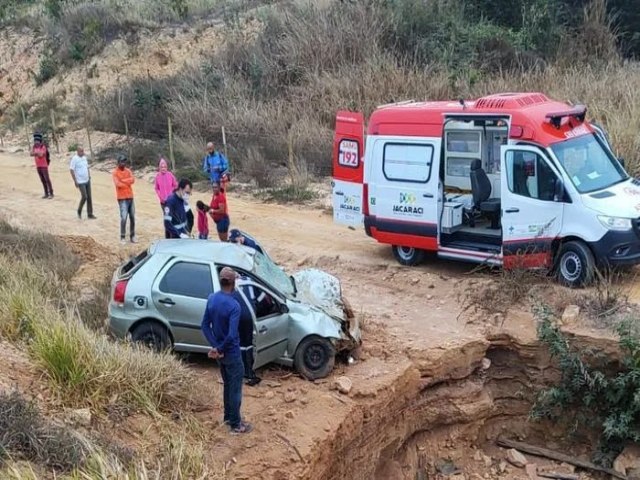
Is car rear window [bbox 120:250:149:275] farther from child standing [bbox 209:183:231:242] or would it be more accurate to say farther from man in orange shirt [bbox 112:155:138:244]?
man in orange shirt [bbox 112:155:138:244]

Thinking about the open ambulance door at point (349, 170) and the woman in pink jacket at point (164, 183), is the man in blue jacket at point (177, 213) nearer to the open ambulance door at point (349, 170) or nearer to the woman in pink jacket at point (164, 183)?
the woman in pink jacket at point (164, 183)

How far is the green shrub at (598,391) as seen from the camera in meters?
9.03

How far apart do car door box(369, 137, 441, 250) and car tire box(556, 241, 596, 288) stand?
2.01 m

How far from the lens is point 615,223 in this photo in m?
10.1

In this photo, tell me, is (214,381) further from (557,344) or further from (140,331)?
(557,344)

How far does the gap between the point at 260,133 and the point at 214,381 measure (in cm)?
1342

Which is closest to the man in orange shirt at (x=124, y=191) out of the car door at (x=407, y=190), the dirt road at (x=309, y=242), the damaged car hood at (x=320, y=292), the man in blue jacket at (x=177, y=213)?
the dirt road at (x=309, y=242)

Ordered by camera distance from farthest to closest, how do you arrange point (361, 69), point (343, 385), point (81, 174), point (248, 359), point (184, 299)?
1. point (361, 69)
2. point (81, 174)
3. point (184, 299)
4. point (343, 385)
5. point (248, 359)

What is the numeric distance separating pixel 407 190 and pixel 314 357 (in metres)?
4.01

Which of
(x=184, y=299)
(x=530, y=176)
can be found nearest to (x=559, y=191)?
(x=530, y=176)

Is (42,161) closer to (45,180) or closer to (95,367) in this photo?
(45,180)

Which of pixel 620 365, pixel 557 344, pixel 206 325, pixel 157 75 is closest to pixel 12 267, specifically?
pixel 206 325

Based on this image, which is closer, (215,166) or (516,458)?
(516,458)

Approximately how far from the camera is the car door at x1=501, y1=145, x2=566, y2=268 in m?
10.5
